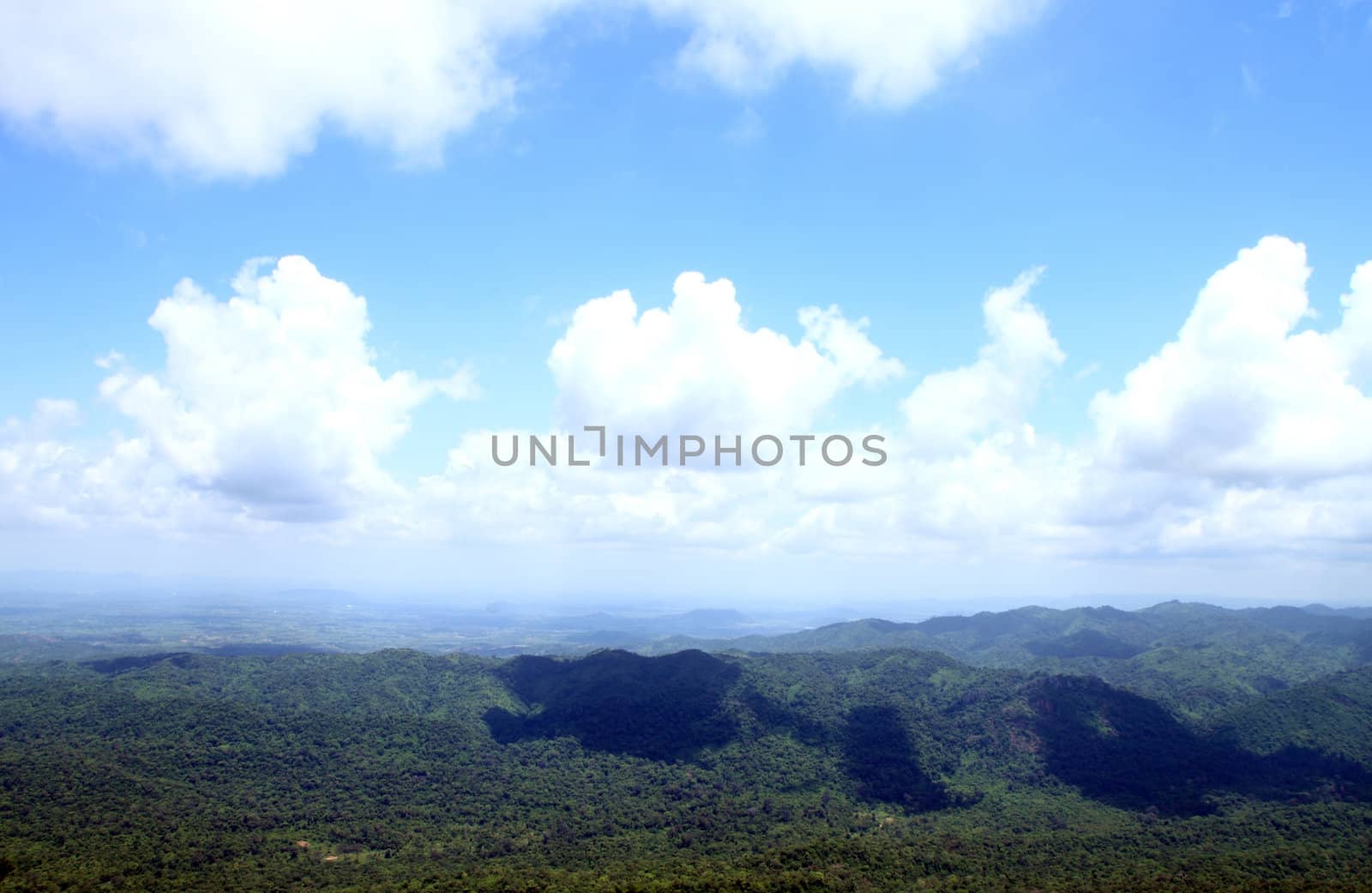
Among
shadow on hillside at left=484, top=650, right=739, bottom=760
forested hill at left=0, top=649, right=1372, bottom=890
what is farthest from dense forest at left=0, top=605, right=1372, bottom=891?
shadow on hillside at left=484, top=650, right=739, bottom=760

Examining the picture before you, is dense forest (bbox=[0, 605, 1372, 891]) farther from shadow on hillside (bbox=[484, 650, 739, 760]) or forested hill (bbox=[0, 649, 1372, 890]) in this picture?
shadow on hillside (bbox=[484, 650, 739, 760])

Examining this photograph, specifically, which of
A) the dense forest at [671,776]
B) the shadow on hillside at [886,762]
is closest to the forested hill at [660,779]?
the dense forest at [671,776]

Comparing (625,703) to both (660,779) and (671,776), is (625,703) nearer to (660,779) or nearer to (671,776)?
(671,776)

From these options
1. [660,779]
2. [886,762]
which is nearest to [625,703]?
[660,779]

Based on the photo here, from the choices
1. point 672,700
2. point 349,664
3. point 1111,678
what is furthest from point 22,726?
point 1111,678

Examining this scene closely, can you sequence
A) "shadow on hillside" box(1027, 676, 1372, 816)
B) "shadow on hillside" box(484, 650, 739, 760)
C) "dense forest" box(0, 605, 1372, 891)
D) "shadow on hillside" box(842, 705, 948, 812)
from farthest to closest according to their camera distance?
"shadow on hillside" box(484, 650, 739, 760) → "shadow on hillside" box(842, 705, 948, 812) → "shadow on hillside" box(1027, 676, 1372, 816) → "dense forest" box(0, 605, 1372, 891)

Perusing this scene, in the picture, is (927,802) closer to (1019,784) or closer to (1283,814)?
(1019,784)
